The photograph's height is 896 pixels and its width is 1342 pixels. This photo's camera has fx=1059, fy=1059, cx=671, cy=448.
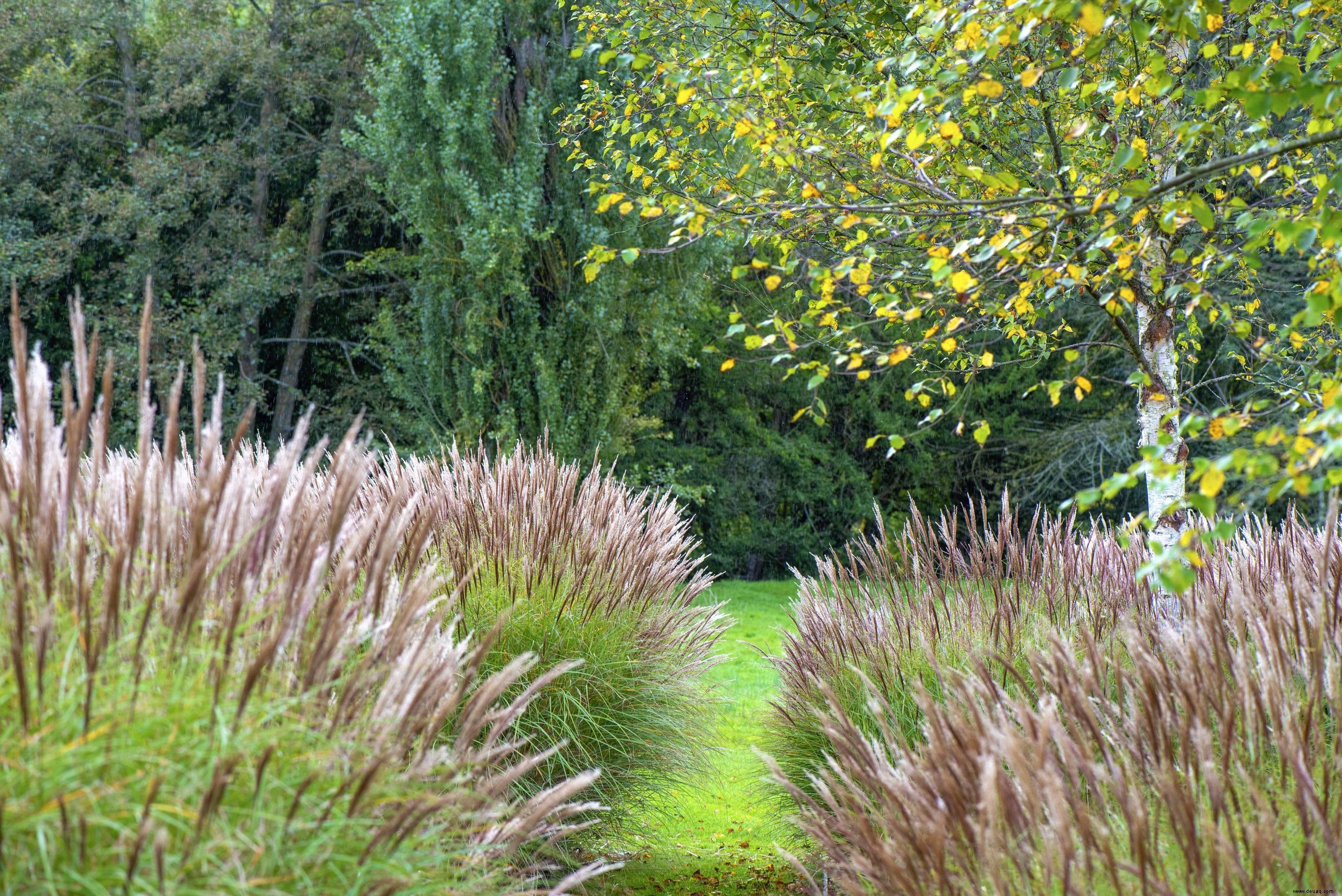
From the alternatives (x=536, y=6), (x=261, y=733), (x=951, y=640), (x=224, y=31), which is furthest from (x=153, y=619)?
(x=224, y=31)

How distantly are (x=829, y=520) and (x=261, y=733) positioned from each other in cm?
1302

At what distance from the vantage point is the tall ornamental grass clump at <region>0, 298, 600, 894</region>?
1392 millimetres

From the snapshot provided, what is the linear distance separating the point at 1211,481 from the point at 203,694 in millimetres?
1563

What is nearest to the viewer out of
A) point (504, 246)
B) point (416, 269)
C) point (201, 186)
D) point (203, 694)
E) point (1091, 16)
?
point (203, 694)

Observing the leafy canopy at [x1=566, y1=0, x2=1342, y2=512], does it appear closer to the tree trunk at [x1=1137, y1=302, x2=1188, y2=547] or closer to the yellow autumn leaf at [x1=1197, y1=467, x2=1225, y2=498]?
the yellow autumn leaf at [x1=1197, y1=467, x2=1225, y2=498]

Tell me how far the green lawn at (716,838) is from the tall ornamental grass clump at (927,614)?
212 mm

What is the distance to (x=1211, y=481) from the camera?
163 cm

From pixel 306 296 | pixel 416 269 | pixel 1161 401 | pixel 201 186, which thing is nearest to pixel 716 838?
pixel 1161 401

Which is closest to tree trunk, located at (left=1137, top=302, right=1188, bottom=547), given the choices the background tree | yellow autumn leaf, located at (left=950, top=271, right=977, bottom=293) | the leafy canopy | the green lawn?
the leafy canopy

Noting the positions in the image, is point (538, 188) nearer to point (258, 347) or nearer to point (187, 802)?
Answer: point (258, 347)

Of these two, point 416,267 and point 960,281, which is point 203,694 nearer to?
point 960,281

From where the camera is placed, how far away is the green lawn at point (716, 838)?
3.93 metres

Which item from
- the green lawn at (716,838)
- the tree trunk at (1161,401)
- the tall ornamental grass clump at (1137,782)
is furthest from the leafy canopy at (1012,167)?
the green lawn at (716,838)

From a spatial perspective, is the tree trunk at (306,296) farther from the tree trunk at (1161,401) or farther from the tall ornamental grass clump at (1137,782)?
the tall ornamental grass clump at (1137,782)
